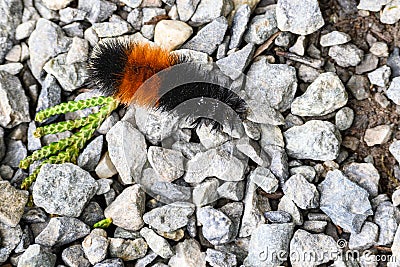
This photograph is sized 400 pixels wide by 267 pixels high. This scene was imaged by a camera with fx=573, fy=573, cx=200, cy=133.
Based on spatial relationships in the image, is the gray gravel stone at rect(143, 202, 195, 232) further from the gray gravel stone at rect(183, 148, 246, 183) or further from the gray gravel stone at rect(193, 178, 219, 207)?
the gray gravel stone at rect(183, 148, 246, 183)

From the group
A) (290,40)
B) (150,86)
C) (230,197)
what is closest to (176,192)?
(230,197)

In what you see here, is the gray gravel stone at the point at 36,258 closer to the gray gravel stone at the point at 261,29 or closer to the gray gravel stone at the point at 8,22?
the gray gravel stone at the point at 8,22

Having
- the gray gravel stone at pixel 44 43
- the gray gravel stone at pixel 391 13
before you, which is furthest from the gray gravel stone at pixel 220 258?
the gray gravel stone at pixel 391 13

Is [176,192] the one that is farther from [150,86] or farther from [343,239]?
[343,239]

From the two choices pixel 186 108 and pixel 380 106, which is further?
pixel 380 106

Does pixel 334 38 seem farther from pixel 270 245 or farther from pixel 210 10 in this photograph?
pixel 270 245

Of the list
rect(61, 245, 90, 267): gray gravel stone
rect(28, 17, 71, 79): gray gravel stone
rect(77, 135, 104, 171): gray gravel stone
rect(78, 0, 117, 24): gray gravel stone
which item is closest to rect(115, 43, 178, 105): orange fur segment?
rect(77, 135, 104, 171): gray gravel stone
